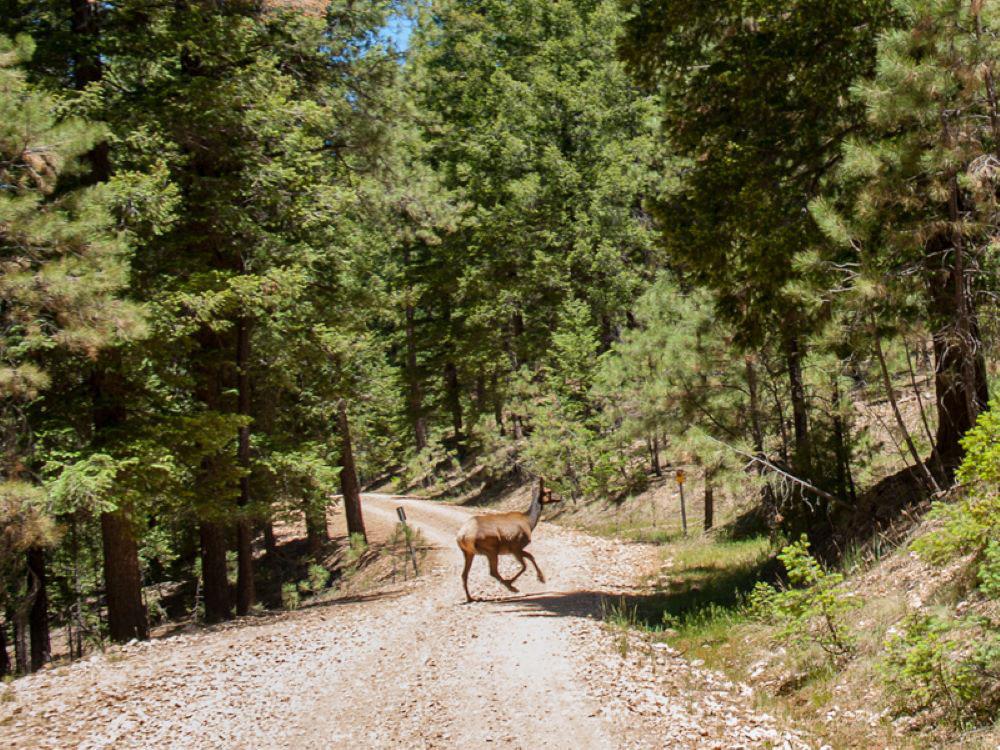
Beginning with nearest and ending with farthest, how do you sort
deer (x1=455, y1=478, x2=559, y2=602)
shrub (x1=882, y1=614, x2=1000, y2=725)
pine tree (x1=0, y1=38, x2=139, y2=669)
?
shrub (x1=882, y1=614, x2=1000, y2=725) → pine tree (x1=0, y1=38, x2=139, y2=669) → deer (x1=455, y1=478, x2=559, y2=602)

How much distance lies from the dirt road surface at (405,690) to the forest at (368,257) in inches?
78.2

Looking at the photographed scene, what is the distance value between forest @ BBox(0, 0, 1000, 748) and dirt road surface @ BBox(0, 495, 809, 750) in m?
1.99

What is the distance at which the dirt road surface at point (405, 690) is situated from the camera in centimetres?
712

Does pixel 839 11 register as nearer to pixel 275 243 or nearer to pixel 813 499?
pixel 813 499

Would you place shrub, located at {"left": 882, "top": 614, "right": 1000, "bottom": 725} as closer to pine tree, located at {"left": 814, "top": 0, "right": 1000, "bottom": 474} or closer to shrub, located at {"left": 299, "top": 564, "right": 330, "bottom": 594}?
pine tree, located at {"left": 814, "top": 0, "right": 1000, "bottom": 474}

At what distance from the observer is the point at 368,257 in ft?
76.7

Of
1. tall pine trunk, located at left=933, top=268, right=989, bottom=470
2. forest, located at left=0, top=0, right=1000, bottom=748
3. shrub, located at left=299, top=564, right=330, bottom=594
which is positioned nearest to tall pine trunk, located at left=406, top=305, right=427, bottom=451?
shrub, located at left=299, top=564, right=330, bottom=594

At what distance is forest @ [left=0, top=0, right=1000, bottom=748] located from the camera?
847 cm

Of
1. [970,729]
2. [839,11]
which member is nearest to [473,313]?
[839,11]

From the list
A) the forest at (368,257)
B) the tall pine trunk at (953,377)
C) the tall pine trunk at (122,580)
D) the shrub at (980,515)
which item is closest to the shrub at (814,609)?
the forest at (368,257)

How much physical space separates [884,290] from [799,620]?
12.4ft

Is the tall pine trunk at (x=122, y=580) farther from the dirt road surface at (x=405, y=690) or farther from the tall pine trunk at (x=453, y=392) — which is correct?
the tall pine trunk at (x=453, y=392)

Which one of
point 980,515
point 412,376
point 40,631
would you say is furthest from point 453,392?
point 980,515

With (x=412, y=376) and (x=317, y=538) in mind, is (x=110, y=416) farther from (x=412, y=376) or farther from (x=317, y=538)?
(x=412, y=376)
